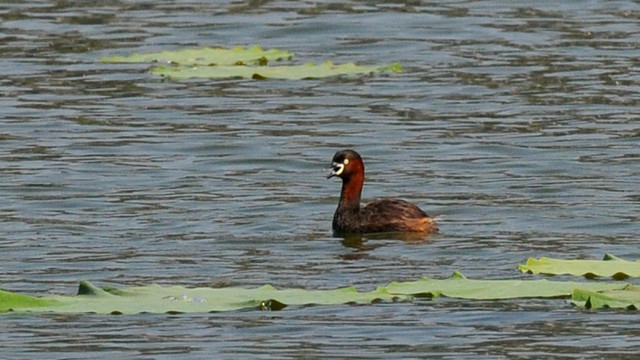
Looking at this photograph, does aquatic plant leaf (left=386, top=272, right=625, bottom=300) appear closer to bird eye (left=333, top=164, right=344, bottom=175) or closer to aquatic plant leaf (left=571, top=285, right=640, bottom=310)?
aquatic plant leaf (left=571, top=285, right=640, bottom=310)

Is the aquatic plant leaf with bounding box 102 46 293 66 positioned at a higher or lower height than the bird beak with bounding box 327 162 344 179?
lower

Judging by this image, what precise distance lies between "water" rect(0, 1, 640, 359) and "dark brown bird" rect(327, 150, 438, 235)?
0.55ft

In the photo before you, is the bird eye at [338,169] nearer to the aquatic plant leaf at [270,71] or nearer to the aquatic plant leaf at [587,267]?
the aquatic plant leaf at [587,267]

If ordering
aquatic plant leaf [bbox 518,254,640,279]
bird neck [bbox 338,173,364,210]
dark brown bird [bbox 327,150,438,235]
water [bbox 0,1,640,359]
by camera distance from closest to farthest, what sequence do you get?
water [bbox 0,1,640,359] < aquatic plant leaf [bbox 518,254,640,279] < dark brown bird [bbox 327,150,438,235] < bird neck [bbox 338,173,364,210]

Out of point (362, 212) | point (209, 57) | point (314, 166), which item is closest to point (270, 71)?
point (209, 57)

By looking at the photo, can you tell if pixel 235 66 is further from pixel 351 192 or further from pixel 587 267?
pixel 587 267

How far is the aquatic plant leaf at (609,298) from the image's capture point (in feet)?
36.6

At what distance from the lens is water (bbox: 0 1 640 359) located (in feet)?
37.1

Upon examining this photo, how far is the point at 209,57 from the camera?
22453 mm

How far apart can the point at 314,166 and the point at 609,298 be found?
667cm

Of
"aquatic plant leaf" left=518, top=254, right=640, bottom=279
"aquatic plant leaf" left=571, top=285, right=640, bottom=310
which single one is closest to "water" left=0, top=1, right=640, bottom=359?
"aquatic plant leaf" left=571, top=285, right=640, bottom=310

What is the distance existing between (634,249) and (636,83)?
7347 mm

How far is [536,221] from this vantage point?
15.1 m

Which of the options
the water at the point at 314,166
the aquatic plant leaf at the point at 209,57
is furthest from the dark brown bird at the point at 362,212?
the aquatic plant leaf at the point at 209,57
